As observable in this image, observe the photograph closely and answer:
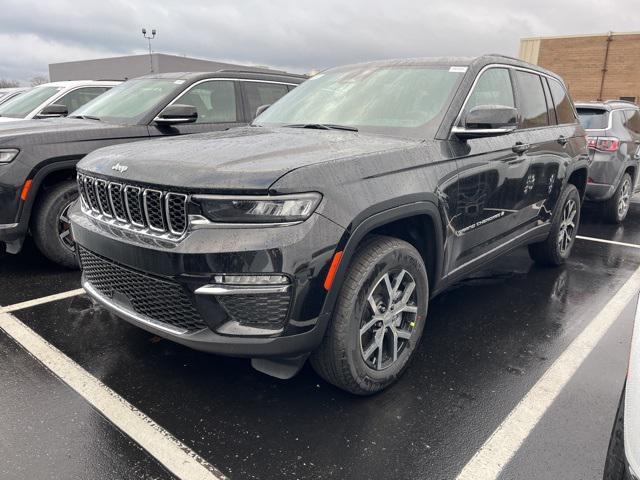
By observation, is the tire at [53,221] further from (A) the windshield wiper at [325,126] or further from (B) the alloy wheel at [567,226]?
(B) the alloy wheel at [567,226]

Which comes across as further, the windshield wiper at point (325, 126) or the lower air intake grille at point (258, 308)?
the windshield wiper at point (325, 126)

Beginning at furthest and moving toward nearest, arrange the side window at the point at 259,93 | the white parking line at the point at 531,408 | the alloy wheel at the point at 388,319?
the side window at the point at 259,93 < the alloy wheel at the point at 388,319 < the white parking line at the point at 531,408

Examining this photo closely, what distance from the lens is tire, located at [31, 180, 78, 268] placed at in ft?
13.9

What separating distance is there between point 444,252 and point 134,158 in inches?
71.0

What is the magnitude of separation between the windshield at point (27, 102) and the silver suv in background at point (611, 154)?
7.54m

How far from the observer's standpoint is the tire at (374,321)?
7.75 ft

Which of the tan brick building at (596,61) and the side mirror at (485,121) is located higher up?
the tan brick building at (596,61)

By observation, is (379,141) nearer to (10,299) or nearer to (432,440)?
(432,440)

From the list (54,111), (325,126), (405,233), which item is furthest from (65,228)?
(405,233)

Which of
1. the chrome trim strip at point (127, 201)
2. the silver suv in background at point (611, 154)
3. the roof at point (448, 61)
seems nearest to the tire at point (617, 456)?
the chrome trim strip at point (127, 201)

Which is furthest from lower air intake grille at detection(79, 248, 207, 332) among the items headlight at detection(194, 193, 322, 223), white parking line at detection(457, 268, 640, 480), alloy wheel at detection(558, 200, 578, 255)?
alloy wheel at detection(558, 200, 578, 255)

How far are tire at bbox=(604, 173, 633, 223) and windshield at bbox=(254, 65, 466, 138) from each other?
4914 mm

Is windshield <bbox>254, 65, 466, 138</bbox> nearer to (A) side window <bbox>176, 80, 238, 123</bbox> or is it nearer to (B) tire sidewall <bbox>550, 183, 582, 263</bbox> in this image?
(A) side window <bbox>176, 80, 238, 123</bbox>

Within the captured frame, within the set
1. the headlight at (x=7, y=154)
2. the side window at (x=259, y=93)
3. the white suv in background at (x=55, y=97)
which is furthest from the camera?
the white suv in background at (x=55, y=97)
